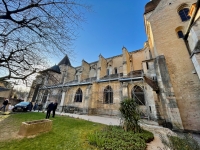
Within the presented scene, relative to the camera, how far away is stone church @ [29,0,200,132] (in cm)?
620

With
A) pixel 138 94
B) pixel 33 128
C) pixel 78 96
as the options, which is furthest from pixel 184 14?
pixel 78 96

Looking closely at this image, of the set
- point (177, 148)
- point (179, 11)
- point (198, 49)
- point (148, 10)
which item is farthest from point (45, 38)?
point (148, 10)

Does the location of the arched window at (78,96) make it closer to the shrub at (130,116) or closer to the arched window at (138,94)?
the arched window at (138,94)

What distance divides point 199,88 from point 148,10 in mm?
11883

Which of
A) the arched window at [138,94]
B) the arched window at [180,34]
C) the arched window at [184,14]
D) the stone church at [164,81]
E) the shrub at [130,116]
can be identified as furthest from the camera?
the arched window at [138,94]

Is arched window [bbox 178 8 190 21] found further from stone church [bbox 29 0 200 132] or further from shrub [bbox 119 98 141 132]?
shrub [bbox 119 98 141 132]

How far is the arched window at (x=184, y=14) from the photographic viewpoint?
8.61m

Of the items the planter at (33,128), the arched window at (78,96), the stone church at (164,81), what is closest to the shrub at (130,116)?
the stone church at (164,81)

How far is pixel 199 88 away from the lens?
637 centimetres

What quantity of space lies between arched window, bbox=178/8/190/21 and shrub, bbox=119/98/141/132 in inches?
413

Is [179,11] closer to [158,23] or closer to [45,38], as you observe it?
[158,23]

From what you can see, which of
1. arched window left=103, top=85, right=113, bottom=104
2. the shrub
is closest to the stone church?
arched window left=103, top=85, right=113, bottom=104

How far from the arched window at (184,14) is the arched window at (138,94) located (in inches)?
332

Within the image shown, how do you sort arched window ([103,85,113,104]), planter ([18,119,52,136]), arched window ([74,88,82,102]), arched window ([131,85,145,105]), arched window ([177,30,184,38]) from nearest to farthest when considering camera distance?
planter ([18,119,52,136]) < arched window ([177,30,184,38]) < arched window ([131,85,145,105]) < arched window ([103,85,113,104]) < arched window ([74,88,82,102])
